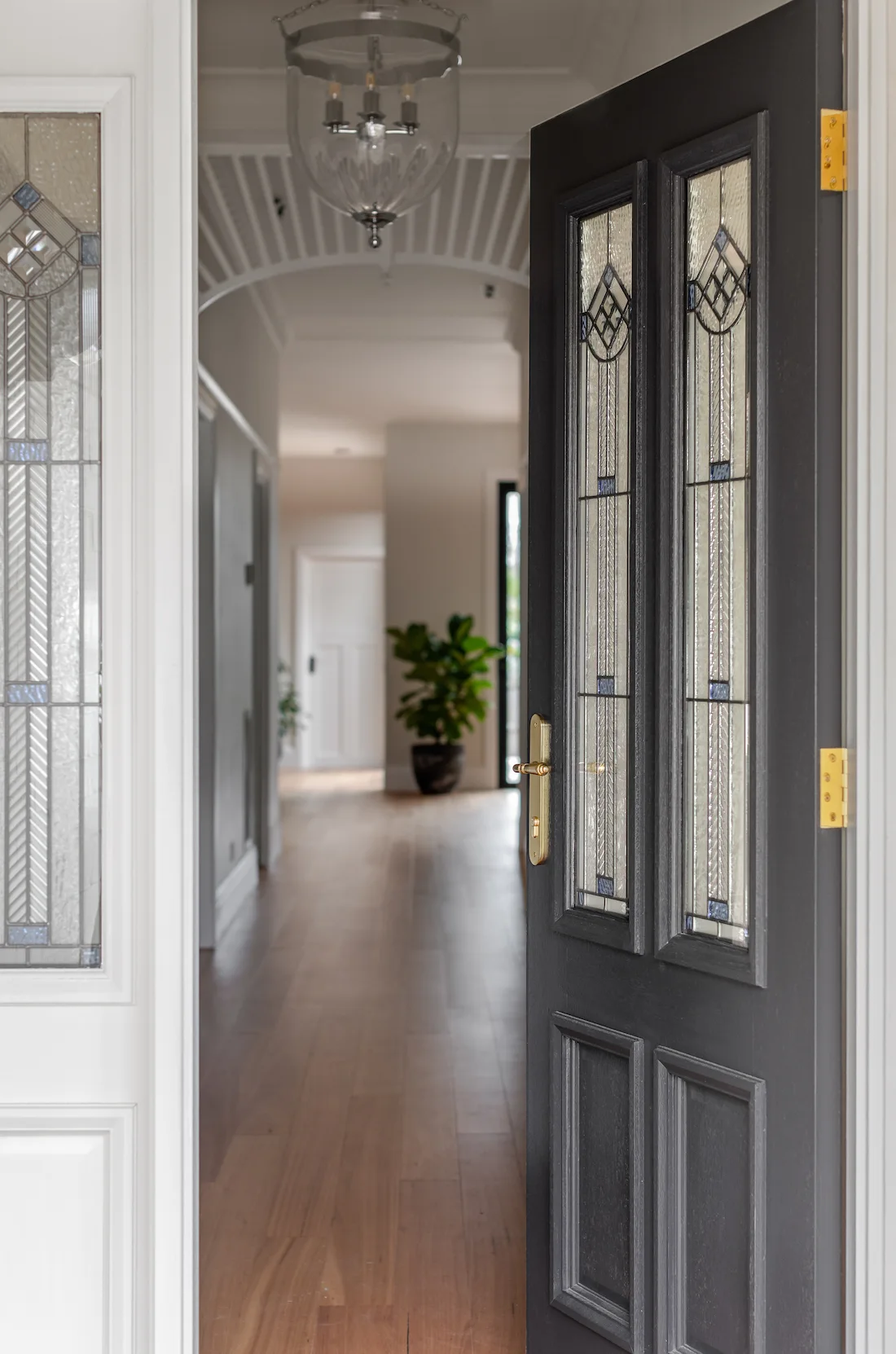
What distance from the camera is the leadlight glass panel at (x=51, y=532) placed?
1.80 m

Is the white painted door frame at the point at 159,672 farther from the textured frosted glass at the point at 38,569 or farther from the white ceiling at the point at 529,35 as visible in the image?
the white ceiling at the point at 529,35

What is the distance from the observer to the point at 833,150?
1.64 metres

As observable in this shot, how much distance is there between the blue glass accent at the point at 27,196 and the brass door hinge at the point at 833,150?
1196 mm

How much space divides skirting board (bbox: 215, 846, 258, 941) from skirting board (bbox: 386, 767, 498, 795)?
4.14 m

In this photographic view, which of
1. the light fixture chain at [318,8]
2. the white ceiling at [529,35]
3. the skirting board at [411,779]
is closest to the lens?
the light fixture chain at [318,8]

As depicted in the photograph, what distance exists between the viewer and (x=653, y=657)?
6.01 feet

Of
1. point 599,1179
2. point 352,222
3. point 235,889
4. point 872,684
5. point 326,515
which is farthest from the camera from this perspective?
point 326,515

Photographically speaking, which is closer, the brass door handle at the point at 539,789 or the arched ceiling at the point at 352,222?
the brass door handle at the point at 539,789

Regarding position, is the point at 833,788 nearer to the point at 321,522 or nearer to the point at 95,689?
the point at 95,689

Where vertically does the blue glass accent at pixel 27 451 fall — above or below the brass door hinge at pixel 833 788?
above

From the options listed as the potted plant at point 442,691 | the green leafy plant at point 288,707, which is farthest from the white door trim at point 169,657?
the green leafy plant at point 288,707

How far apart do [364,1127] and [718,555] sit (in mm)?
2193

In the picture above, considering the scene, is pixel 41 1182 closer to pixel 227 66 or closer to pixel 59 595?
pixel 59 595

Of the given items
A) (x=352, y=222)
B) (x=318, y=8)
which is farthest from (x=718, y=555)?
(x=352, y=222)
